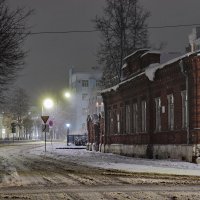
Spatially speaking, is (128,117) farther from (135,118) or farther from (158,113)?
(158,113)

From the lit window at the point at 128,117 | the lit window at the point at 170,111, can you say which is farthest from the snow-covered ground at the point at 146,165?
the lit window at the point at 128,117

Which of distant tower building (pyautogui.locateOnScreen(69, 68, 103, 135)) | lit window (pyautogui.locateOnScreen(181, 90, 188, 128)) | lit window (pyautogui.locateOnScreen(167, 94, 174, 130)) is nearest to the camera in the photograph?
lit window (pyautogui.locateOnScreen(181, 90, 188, 128))

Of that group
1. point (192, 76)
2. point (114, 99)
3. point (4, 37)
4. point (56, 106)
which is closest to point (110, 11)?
point (114, 99)

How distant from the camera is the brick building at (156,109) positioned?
27.3m

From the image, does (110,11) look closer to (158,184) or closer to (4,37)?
(4,37)

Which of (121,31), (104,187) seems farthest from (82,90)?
(104,187)

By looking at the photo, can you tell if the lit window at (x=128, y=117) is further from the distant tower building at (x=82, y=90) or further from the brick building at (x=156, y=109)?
the distant tower building at (x=82, y=90)

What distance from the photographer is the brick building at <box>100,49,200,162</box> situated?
2727 centimetres

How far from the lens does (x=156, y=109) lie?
3328cm

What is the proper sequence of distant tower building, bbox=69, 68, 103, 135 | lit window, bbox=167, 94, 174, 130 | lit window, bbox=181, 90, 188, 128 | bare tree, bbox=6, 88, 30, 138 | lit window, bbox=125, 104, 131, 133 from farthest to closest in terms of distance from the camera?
distant tower building, bbox=69, 68, 103, 135 → bare tree, bbox=6, 88, 30, 138 → lit window, bbox=125, 104, 131, 133 → lit window, bbox=167, 94, 174, 130 → lit window, bbox=181, 90, 188, 128

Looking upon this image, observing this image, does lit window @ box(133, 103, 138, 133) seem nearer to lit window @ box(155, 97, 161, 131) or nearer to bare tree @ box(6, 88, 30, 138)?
lit window @ box(155, 97, 161, 131)

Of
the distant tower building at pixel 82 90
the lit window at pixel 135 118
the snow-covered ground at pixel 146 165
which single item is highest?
the distant tower building at pixel 82 90

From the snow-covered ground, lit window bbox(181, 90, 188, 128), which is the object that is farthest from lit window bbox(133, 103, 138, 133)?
lit window bbox(181, 90, 188, 128)

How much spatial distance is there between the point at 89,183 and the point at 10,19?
17.6 meters
